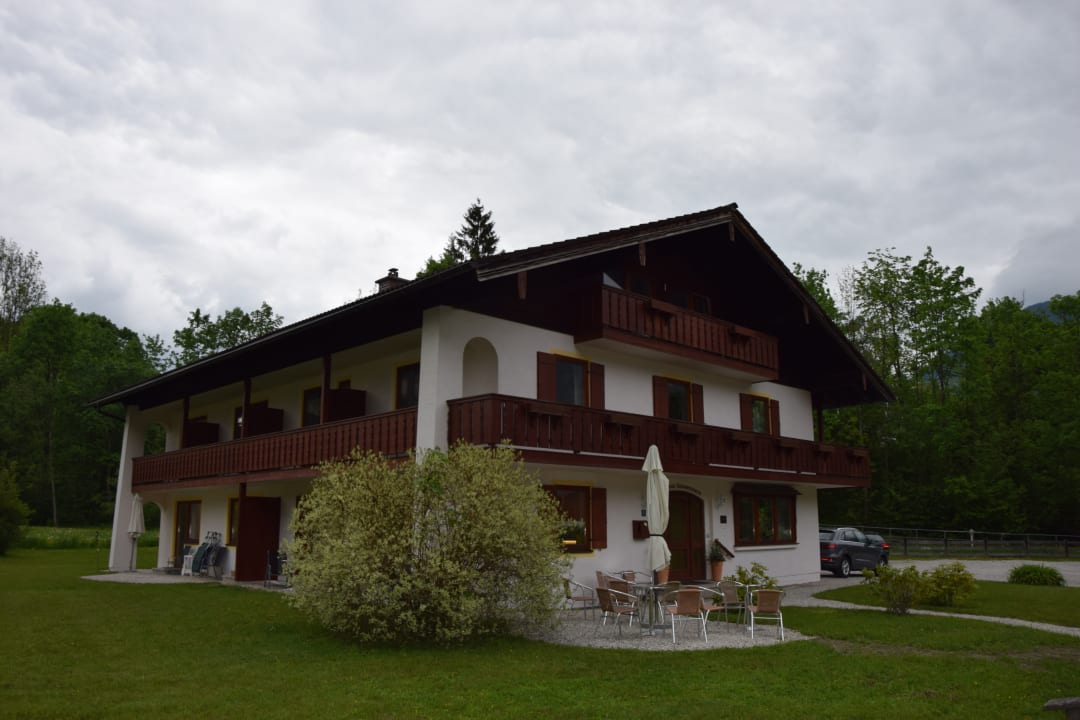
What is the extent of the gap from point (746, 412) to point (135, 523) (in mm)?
17844

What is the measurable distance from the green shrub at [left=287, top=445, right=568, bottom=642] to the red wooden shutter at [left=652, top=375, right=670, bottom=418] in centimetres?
819

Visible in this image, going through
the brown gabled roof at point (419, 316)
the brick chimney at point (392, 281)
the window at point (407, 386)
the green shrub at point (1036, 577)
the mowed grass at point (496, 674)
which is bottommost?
the mowed grass at point (496, 674)

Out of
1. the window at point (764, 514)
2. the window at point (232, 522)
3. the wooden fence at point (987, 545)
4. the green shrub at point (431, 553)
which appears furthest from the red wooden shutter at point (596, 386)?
the wooden fence at point (987, 545)

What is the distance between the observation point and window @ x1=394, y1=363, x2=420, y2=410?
17.5 meters

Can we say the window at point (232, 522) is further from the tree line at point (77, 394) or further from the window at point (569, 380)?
the tree line at point (77, 394)

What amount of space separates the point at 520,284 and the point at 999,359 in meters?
42.0

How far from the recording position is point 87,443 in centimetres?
5500

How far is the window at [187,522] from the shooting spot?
25.3 metres

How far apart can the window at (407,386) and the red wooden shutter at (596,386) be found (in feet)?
11.9

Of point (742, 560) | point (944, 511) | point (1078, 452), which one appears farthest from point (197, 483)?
point (1078, 452)

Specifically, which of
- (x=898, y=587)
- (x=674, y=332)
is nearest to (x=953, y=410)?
(x=674, y=332)

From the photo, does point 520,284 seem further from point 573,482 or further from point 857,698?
point 857,698

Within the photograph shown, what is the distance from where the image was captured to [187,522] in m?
25.9

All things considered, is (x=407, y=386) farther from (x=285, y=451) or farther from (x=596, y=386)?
(x=596, y=386)
